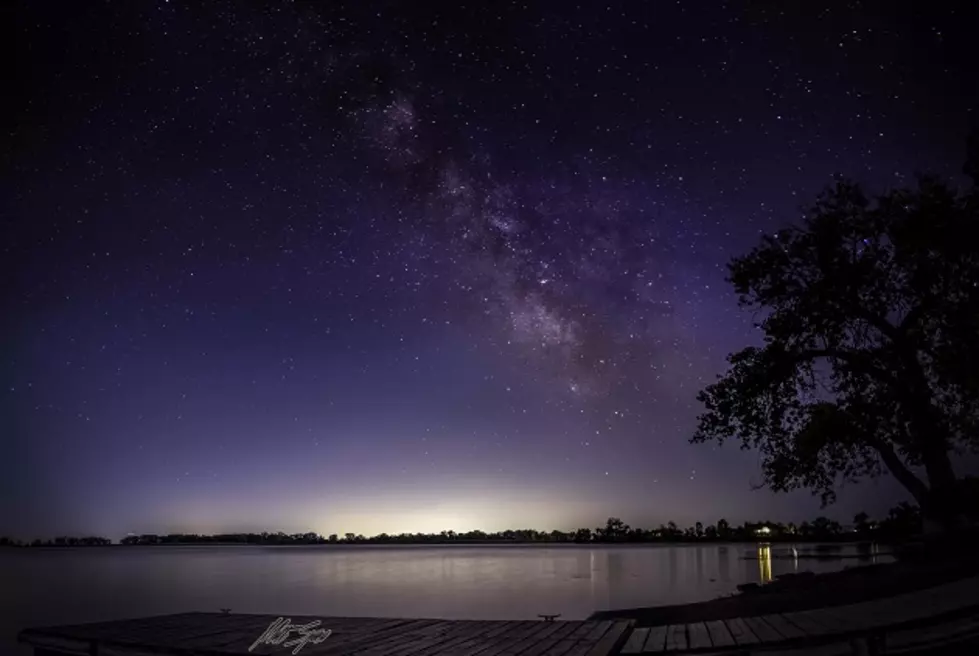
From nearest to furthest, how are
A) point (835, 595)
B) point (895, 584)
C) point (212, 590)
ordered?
point (895, 584) < point (835, 595) < point (212, 590)

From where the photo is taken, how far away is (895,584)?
15203 mm

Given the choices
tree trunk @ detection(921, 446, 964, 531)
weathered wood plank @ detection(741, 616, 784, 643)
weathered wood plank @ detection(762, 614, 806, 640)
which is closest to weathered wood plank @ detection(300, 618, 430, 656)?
weathered wood plank @ detection(741, 616, 784, 643)

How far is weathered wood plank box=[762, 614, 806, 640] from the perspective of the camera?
35.9 feet

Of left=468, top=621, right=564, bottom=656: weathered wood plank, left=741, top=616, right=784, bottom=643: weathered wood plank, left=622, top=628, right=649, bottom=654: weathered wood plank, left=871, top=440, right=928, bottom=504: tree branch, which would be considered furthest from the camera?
left=871, top=440, right=928, bottom=504: tree branch

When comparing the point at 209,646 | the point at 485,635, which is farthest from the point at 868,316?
the point at 209,646

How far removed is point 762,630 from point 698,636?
0.99 meters

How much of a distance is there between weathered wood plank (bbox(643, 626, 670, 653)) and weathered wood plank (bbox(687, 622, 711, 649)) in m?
0.39

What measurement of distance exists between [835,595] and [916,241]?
1028cm

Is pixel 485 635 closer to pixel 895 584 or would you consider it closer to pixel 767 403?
pixel 895 584

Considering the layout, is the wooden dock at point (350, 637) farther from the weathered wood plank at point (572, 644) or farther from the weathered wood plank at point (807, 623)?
the weathered wood plank at point (807, 623)

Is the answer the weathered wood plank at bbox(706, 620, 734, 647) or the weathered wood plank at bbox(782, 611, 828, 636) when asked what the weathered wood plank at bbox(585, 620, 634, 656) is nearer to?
the weathered wood plank at bbox(706, 620, 734, 647)

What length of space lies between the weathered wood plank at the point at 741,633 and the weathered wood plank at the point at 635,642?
1.37m

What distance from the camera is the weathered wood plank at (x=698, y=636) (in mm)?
11253

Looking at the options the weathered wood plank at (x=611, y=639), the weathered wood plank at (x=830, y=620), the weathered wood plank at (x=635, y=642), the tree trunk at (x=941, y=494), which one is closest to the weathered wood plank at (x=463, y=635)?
the weathered wood plank at (x=611, y=639)
